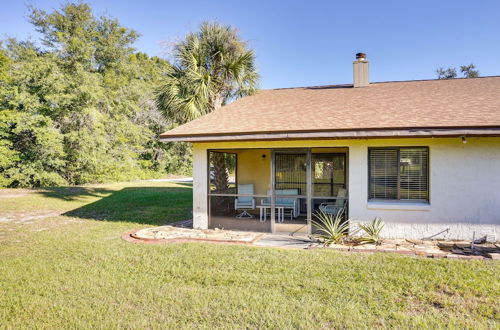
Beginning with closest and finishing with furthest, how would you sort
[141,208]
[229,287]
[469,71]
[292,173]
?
1. [229,287]
2. [292,173]
3. [141,208]
4. [469,71]

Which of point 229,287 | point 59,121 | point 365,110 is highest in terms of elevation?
point 59,121

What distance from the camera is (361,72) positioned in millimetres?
13352

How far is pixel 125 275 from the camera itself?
19.6 ft

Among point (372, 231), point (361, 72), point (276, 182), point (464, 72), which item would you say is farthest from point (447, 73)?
point (372, 231)

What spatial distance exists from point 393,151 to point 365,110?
5.19 ft

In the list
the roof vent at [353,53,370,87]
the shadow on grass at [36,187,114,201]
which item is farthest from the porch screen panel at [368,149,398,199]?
the shadow on grass at [36,187,114,201]

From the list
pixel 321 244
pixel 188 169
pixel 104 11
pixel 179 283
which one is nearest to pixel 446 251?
pixel 321 244

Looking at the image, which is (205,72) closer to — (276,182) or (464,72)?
(276,182)

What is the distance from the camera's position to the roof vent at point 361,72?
13.3 meters

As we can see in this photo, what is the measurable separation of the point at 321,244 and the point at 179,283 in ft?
12.9

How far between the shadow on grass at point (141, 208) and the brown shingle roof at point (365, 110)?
13.0ft

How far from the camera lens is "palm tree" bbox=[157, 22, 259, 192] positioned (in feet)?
42.9

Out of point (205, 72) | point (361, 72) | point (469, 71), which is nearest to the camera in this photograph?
point (361, 72)

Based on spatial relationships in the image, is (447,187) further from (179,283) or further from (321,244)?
(179,283)
